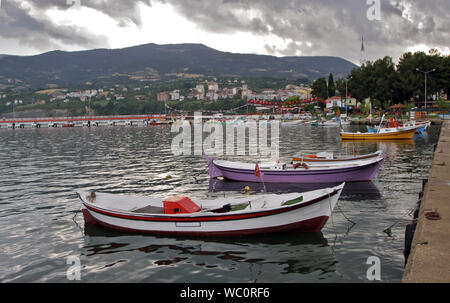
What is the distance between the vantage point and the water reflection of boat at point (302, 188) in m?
21.2

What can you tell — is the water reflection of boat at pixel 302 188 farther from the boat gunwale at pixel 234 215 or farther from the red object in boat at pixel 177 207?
the red object in boat at pixel 177 207

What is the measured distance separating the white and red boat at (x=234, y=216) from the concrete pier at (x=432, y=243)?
10.7ft

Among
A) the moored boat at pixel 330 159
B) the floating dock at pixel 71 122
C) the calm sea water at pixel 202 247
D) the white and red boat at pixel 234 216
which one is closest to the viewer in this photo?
the calm sea water at pixel 202 247

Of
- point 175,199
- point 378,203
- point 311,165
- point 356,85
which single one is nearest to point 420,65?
point 356,85

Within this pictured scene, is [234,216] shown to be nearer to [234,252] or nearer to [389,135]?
[234,252]

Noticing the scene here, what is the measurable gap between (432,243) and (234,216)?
6.66 metres

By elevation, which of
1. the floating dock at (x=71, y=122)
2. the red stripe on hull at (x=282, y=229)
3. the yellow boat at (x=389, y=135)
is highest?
the floating dock at (x=71, y=122)

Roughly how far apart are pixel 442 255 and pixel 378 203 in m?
10.6

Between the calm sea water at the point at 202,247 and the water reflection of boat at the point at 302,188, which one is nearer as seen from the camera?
the calm sea water at the point at 202,247

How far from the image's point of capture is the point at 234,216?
45.7ft

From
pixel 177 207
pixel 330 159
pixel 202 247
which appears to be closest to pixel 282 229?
pixel 202 247

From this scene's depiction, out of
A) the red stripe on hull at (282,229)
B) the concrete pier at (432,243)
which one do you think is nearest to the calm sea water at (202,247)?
the red stripe on hull at (282,229)
